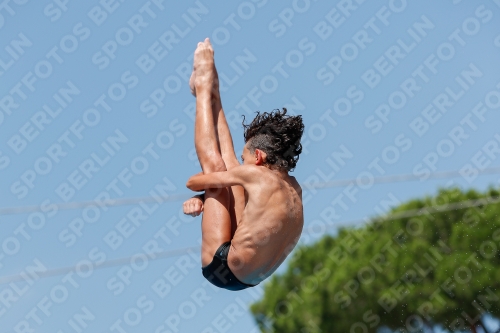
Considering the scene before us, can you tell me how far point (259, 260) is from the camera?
242 inches

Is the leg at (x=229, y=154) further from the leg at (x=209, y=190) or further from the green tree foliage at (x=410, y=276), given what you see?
the green tree foliage at (x=410, y=276)

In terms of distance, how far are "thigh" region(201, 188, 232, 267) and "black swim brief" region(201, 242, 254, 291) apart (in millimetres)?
42

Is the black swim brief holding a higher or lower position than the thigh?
lower

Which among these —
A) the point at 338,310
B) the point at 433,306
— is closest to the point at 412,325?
the point at 433,306

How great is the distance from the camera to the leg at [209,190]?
6086 mm

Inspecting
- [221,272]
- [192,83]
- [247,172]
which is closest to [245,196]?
[247,172]

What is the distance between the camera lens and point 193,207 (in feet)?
19.8

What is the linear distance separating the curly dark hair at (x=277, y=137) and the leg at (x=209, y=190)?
0.31 meters

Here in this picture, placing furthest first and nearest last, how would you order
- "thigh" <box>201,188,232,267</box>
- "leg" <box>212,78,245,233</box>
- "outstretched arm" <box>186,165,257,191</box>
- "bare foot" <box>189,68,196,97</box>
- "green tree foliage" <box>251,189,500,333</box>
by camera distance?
"green tree foliage" <box>251,189,500,333</box> < "bare foot" <box>189,68,196,97</box> < "leg" <box>212,78,245,233</box> < "thigh" <box>201,188,232,267</box> < "outstretched arm" <box>186,165,257,191</box>

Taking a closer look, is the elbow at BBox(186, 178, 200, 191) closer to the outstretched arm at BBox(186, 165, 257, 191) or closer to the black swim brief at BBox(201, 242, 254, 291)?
the outstretched arm at BBox(186, 165, 257, 191)

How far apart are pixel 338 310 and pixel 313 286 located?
1.52 metres

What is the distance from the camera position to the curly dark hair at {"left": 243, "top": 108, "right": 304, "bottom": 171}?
20.1ft

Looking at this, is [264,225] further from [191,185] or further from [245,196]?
[191,185]

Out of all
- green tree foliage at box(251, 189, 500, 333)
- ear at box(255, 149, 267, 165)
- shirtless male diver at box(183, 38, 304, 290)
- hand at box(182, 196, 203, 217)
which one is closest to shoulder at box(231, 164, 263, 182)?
shirtless male diver at box(183, 38, 304, 290)
